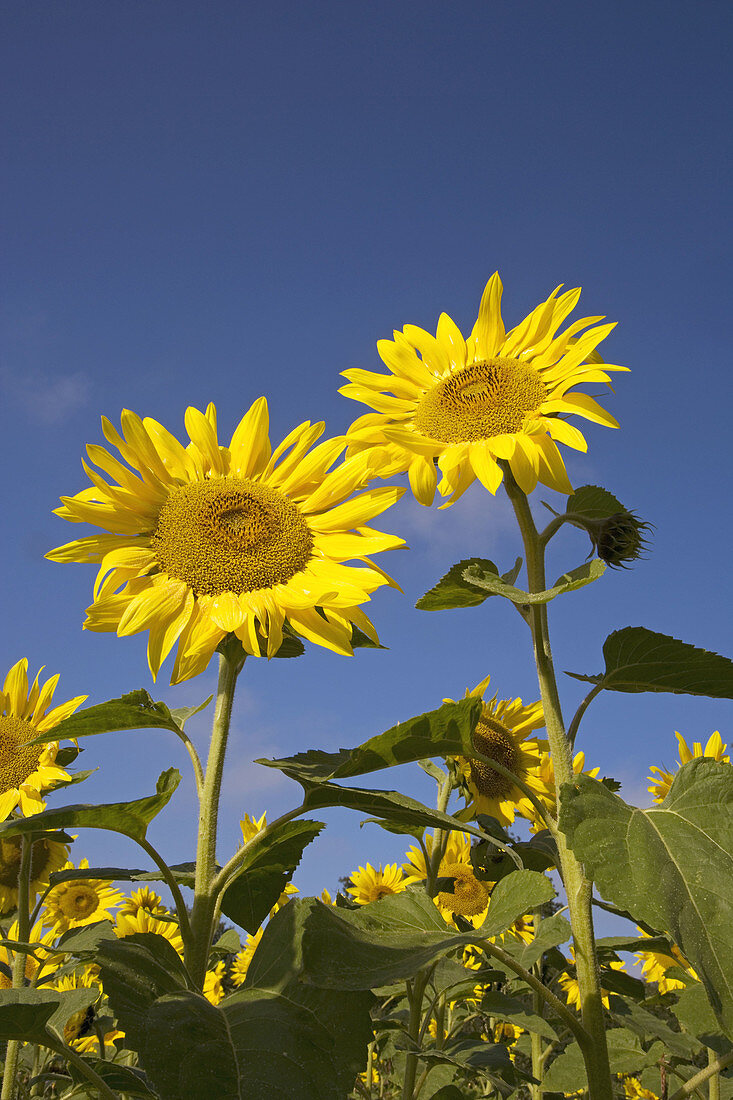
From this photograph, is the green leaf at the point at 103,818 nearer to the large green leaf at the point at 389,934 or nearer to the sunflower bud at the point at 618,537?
the large green leaf at the point at 389,934

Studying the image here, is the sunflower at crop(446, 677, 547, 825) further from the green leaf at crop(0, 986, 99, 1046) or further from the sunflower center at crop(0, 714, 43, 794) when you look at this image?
the green leaf at crop(0, 986, 99, 1046)

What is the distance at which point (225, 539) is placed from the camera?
2.53 meters

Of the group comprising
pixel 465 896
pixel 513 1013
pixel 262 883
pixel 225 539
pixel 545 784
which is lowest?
pixel 513 1013

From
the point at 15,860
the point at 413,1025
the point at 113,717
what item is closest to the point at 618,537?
the point at 113,717

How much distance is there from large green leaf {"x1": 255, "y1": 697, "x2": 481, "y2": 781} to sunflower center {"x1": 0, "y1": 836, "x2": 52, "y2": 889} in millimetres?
2600

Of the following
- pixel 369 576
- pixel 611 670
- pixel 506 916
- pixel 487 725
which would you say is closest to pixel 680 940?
pixel 506 916

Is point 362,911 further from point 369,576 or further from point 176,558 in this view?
point 176,558

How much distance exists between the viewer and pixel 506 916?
200 cm

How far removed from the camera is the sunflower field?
1722 millimetres

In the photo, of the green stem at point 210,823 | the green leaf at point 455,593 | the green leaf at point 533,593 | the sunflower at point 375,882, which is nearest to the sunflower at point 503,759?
the green leaf at point 455,593

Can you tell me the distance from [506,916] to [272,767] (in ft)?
2.25

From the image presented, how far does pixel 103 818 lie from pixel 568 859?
122 centimetres

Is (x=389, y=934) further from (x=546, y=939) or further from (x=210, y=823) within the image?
(x=546, y=939)

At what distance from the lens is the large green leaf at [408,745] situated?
207 centimetres
